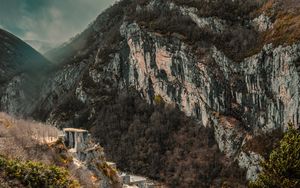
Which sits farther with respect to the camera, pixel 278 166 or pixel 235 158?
pixel 235 158

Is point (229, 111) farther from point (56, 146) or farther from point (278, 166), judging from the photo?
point (278, 166)

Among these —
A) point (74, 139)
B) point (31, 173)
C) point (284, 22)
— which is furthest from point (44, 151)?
point (284, 22)

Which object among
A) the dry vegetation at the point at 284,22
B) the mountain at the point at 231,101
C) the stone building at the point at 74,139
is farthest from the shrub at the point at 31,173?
the dry vegetation at the point at 284,22

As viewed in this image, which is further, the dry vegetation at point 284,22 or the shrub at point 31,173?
the dry vegetation at point 284,22

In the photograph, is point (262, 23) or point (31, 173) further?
point (262, 23)

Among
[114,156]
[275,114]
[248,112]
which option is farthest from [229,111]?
[114,156]

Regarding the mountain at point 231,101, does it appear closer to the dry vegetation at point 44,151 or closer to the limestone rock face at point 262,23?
the limestone rock face at point 262,23

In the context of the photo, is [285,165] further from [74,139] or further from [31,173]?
[74,139]

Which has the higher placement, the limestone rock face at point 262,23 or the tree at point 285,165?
the limestone rock face at point 262,23
